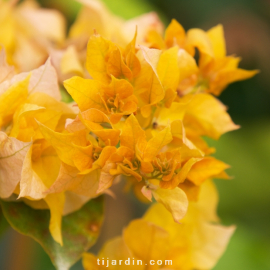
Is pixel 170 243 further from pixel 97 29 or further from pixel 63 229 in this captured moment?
pixel 97 29

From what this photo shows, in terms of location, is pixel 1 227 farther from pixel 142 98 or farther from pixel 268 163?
pixel 268 163

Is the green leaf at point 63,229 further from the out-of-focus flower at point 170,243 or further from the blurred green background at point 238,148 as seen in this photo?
the blurred green background at point 238,148

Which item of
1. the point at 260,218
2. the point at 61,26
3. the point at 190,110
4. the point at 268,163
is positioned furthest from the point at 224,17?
the point at 190,110

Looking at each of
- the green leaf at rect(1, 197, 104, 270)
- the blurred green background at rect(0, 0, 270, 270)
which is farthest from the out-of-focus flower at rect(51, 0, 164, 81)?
the blurred green background at rect(0, 0, 270, 270)

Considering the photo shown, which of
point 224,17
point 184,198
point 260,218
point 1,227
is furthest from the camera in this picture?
point 224,17

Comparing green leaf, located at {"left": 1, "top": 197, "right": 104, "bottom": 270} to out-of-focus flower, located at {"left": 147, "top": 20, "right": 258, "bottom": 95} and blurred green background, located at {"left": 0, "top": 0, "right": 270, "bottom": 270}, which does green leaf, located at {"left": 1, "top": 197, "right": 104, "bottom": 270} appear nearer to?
out-of-focus flower, located at {"left": 147, "top": 20, "right": 258, "bottom": 95}

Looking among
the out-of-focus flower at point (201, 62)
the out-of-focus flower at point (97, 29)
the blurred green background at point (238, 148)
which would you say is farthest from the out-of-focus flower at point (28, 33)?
the blurred green background at point (238, 148)

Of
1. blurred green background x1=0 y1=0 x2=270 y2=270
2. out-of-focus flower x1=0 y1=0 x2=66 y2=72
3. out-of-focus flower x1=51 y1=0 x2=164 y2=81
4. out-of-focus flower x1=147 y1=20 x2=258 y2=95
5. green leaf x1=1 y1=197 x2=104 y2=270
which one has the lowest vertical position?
blurred green background x1=0 y1=0 x2=270 y2=270
